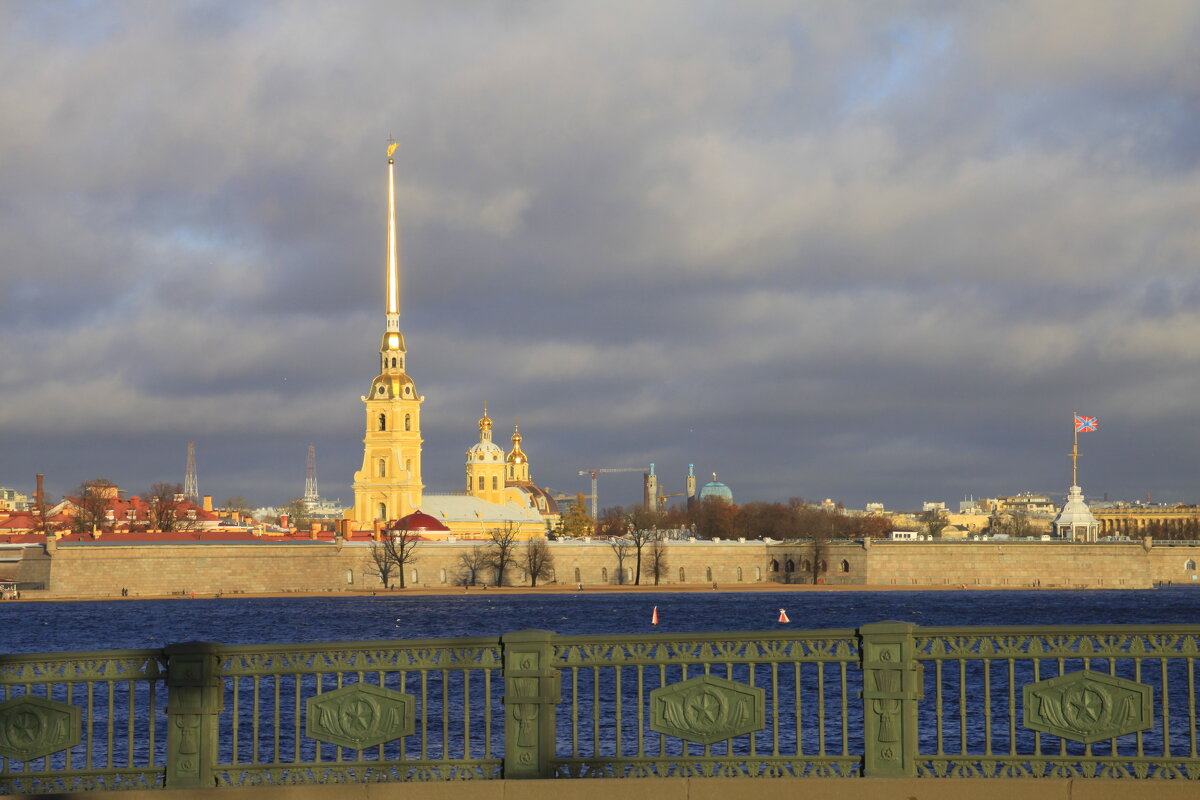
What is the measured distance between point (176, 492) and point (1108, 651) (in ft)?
535

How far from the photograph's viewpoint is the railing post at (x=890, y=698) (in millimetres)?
10773

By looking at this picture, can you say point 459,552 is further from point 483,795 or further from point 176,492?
point 483,795

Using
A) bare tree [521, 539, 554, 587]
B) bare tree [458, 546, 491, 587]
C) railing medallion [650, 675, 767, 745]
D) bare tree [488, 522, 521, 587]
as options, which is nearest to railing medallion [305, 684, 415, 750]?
railing medallion [650, 675, 767, 745]

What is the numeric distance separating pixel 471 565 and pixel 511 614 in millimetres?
37950

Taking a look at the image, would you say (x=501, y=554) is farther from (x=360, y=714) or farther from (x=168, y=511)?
(x=360, y=714)

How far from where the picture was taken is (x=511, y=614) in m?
97.8

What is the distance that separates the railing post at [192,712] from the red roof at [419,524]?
12759cm

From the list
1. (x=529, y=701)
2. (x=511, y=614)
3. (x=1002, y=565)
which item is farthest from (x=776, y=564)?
(x=529, y=701)

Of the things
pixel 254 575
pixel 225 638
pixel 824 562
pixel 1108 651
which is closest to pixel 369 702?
pixel 1108 651

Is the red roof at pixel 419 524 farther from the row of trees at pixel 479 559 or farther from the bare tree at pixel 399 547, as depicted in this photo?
the bare tree at pixel 399 547

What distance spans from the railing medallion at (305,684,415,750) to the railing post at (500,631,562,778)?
30.0 inches

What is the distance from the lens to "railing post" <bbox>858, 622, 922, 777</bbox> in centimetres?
1077

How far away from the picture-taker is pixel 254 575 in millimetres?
127812

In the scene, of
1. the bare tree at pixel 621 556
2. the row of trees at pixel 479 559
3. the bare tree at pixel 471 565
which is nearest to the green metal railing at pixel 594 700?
the row of trees at pixel 479 559
